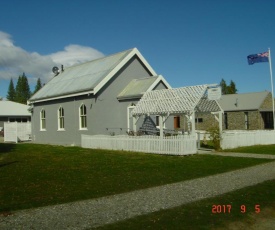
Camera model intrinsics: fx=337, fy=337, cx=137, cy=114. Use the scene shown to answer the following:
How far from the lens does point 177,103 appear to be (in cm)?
2052

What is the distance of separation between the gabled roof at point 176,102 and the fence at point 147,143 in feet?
6.26

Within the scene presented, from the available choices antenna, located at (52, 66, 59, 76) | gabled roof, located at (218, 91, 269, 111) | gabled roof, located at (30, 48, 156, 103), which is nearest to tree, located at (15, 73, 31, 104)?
antenna, located at (52, 66, 59, 76)

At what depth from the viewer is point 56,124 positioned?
29984 millimetres

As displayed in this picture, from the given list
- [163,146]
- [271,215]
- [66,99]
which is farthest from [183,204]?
[66,99]

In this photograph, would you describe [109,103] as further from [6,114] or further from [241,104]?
Result: [6,114]

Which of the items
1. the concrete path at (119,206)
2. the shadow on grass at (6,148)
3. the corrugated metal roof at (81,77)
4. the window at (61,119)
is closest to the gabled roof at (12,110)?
the corrugated metal roof at (81,77)

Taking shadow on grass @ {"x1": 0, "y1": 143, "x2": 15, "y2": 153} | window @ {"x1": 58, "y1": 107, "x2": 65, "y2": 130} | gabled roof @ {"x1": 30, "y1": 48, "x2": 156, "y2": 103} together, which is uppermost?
gabled roof @ {"x1": 30, "y1": 48, "x2": 156, "y2": 103}

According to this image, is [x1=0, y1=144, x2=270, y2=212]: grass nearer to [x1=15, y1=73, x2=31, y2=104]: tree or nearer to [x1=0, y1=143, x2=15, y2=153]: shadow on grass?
[x1=0, y1=143, x2=15, y2=153]: shadow on grass

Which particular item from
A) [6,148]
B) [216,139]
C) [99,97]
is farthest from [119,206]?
[6,148]

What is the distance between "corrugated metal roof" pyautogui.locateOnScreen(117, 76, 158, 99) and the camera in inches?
983

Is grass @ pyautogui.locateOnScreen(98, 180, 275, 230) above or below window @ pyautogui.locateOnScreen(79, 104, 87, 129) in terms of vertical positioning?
below

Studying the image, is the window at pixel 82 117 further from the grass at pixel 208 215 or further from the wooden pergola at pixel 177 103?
the grass at pixel 208 215

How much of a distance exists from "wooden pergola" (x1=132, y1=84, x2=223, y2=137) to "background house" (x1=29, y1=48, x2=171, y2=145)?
2.03 meters

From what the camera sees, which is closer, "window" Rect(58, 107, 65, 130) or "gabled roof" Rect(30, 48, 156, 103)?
"gabled roof" Rect(30, 48, 156, 103)
